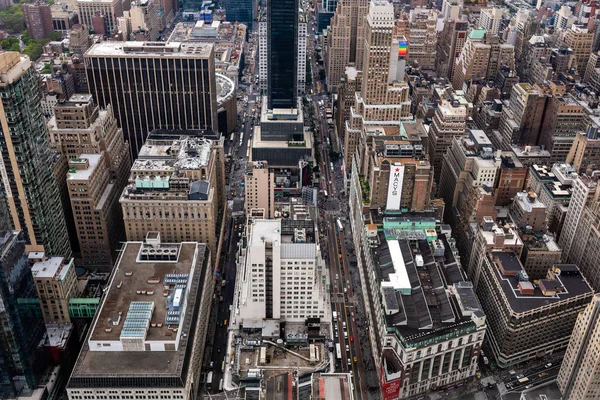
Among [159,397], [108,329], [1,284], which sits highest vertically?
[1,284]

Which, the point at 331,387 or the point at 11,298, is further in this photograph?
the point at 11,298

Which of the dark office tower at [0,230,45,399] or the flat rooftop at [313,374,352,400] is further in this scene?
the dark office tower at [0,230,45,399]

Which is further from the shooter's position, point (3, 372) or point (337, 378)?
point (3, 372)

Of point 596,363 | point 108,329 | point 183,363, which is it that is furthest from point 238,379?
point 596,363

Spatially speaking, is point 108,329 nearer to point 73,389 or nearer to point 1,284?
point 73,389

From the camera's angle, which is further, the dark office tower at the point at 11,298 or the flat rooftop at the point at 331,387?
the dark office tower at the point at 11,298

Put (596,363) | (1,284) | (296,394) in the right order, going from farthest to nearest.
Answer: (596,363), (1,284), (296,394)

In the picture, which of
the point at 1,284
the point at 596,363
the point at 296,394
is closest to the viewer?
the point at 296,394

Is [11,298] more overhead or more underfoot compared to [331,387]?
more overhead

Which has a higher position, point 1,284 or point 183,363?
point 1,284

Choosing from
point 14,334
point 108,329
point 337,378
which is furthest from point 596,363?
point 14,334
